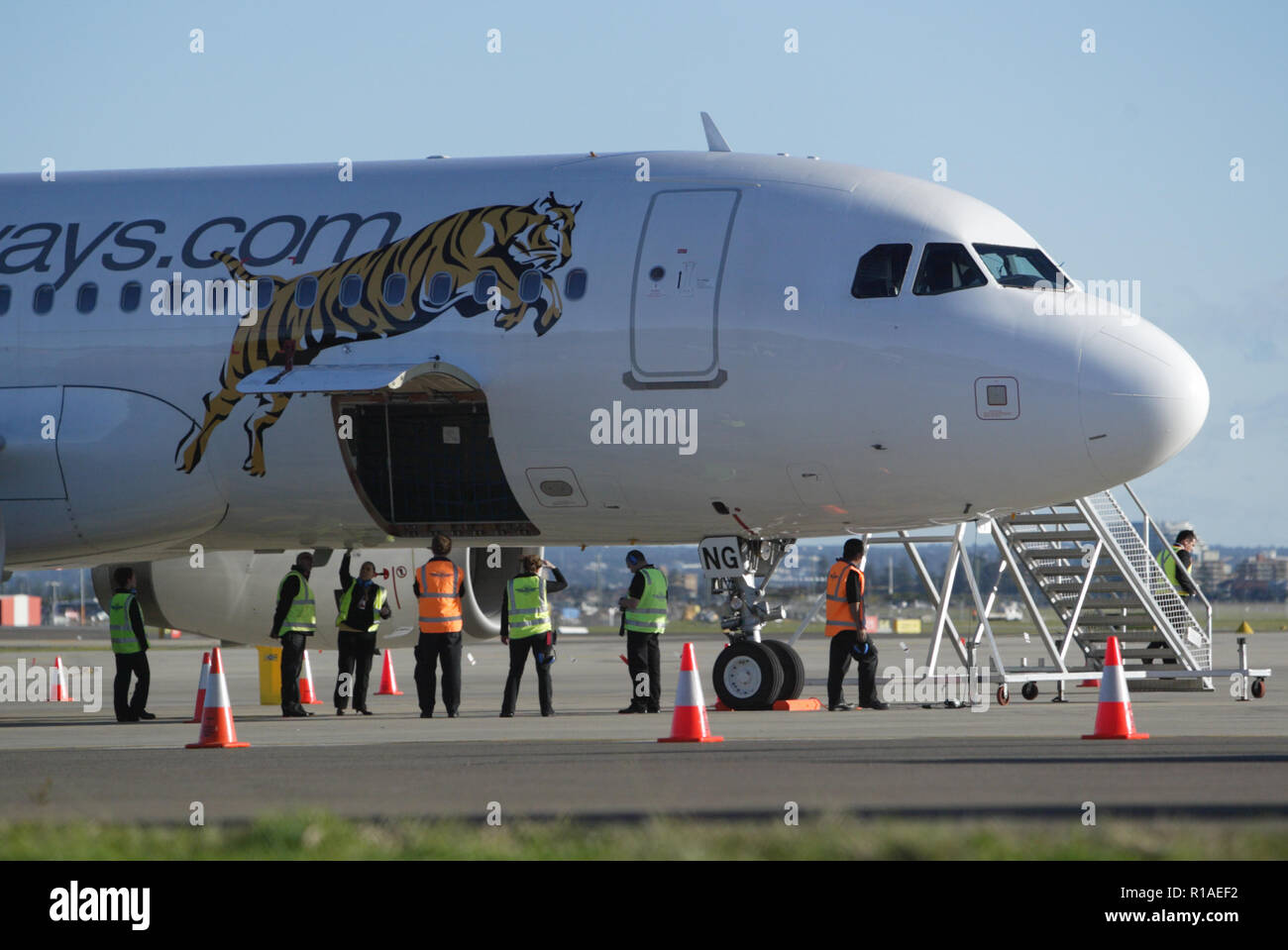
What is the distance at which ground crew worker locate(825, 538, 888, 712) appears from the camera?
1933 centimetres

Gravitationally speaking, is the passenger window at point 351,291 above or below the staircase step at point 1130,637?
above

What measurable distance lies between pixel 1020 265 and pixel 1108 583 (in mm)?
8160

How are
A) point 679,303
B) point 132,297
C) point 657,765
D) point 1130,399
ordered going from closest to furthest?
point 657,765 → point 1130,399 → point 679,303 → point 132,297

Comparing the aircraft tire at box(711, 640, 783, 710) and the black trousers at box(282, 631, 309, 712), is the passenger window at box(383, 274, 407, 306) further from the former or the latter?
the aircraft tire at box(711, 640, 783, 710)

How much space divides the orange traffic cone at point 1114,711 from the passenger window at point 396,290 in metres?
7.56

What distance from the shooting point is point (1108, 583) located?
80.5ft

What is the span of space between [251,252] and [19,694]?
45.5ft

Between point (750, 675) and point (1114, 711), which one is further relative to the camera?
point (750, 675)

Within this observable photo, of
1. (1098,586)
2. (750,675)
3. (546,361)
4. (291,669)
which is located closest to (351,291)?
(546,361)

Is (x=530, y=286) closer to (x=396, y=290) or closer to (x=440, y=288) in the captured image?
(x=440, y=288)

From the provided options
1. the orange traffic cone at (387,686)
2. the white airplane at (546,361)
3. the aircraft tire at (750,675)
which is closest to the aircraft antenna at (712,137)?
the white airplane at (546,361)

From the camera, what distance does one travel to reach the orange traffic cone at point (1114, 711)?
47.4 ft

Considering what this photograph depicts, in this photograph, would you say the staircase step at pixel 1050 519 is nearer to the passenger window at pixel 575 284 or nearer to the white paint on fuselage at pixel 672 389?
the white paint on fuselage at pixel 672 389

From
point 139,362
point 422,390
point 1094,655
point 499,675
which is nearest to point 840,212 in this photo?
point 422,390
